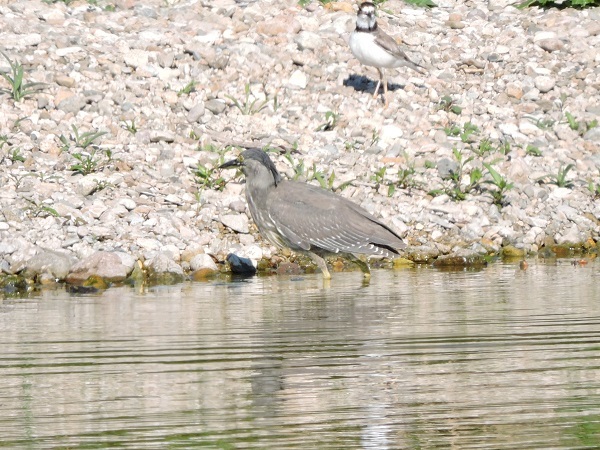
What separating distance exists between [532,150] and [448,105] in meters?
1.58

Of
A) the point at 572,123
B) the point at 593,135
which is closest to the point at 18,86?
the point at 572,123

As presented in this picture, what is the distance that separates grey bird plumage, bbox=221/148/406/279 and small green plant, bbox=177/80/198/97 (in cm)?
383

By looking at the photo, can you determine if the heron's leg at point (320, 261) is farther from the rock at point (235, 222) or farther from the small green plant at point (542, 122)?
the small green plant at point (542, 122)

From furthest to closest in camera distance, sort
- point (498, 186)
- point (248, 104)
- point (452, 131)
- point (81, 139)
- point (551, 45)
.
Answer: point (551, 45), point (248, 104), point (452, 131), point (81, 139), point (498, 186)

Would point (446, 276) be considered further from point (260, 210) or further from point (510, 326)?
point (510, 326)

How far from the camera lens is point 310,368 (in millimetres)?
6863

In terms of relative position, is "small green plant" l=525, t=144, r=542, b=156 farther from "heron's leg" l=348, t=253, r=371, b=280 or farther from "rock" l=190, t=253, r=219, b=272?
"rock" l=190, t=253, r=219, b=272

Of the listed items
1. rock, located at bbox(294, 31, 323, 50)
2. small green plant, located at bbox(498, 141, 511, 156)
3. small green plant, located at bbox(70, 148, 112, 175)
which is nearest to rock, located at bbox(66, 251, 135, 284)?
small green plant, located at bbox(70, 148, 112, 175)

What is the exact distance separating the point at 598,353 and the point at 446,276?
536 cm

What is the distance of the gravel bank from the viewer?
44.4 ft

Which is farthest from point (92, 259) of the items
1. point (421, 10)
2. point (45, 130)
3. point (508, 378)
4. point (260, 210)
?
point (421, 10)

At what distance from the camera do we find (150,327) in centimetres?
903

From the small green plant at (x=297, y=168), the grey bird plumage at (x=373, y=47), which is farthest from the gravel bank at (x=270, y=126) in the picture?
the grey bird plumage at (x=373, y=47)

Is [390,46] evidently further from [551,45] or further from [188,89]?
[551,45]
